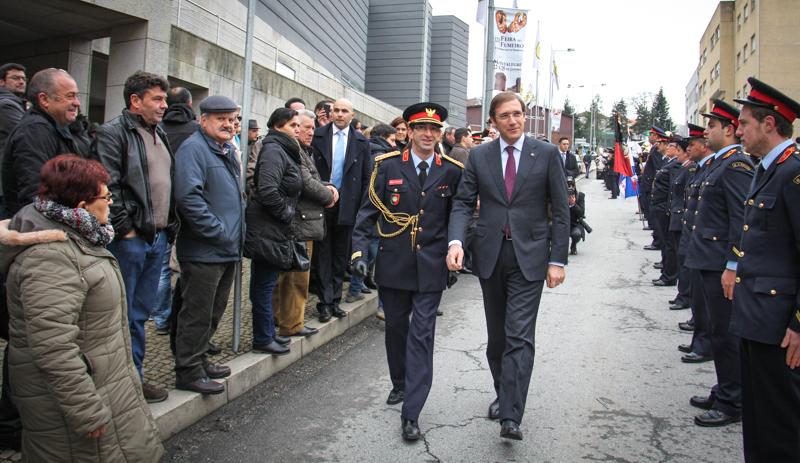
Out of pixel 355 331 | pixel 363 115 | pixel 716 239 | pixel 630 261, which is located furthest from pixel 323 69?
pixel 716 239

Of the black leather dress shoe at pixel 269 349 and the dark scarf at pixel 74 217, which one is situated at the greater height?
the dark scarf at pixel 74 217

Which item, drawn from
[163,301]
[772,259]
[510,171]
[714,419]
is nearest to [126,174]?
[163,301]

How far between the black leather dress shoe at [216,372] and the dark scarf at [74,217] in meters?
1.78

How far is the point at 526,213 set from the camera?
3697mm

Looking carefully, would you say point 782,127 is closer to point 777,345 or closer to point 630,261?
point 777,345

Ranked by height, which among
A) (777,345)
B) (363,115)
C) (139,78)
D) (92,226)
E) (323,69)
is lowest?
(777,345)

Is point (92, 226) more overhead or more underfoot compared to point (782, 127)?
more underfoot

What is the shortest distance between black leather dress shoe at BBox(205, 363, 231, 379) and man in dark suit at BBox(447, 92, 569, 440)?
1867mm

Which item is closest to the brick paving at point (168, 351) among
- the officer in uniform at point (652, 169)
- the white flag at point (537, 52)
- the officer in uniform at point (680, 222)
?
the officer in uniform at point (680, 222)

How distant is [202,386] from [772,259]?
11.5 ft

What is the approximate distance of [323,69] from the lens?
1080 inches

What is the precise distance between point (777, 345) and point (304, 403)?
3.01 metres

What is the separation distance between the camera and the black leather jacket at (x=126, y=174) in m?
3.43

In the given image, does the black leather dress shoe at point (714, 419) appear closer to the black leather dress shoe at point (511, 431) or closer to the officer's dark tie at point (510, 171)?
the black leather dress shoe at point (511, 431)
